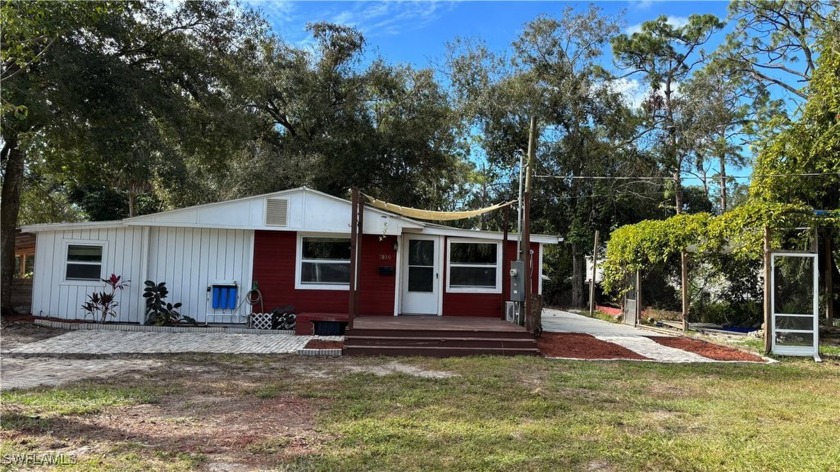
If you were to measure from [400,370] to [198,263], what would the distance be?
6.23 metres

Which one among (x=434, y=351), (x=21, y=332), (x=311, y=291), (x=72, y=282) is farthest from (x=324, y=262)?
(x=21, y=332)

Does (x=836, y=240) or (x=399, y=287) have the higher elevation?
(x=836, y=240)

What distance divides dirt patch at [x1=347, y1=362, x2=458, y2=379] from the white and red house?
12.6 feet

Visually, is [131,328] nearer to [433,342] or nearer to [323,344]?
[323,344]

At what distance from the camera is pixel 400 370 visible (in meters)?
7.39

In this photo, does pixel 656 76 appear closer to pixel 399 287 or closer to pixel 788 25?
pixel 788 25

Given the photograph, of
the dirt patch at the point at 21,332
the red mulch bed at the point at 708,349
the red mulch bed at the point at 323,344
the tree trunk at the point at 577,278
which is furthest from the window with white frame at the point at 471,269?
the tree trunk at the point at 577,278

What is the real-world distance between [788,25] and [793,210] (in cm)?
1428

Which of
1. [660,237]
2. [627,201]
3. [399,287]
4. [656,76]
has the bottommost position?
[399,287]

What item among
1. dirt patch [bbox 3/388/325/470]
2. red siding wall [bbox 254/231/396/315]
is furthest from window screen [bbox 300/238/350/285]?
dirt patch [bbox 3/388/325/470]

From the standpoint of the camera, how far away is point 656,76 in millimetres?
24266

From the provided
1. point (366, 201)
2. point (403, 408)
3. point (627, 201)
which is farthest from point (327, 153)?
point (403, 408)

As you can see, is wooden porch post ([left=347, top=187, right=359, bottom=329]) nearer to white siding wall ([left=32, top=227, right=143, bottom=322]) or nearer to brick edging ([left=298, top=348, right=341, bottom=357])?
brick edging ([left=298, top=348, right=341, bottom=357])

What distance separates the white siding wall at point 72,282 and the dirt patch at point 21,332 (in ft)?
1.95
